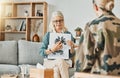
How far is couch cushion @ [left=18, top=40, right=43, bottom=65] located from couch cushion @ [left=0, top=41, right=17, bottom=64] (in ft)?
0.38

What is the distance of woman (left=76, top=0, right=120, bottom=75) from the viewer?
1.48 m

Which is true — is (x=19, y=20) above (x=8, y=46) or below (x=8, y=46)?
above

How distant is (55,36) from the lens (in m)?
3.34

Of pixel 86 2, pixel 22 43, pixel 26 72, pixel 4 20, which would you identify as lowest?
pixel 26 72

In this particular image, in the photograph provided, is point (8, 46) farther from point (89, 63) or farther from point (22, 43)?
point (89, 63)

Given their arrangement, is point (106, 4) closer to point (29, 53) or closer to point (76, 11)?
point (29, 53)

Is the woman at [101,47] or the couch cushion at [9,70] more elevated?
the woman at [101,47]

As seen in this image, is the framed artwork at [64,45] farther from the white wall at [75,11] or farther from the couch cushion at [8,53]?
the white wall at [75,11]

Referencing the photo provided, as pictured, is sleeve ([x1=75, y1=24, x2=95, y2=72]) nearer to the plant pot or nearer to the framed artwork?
the framed artwork

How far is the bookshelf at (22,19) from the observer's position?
18.0 ft

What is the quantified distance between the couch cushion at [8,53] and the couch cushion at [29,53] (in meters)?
0.12

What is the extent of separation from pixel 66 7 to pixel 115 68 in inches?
158

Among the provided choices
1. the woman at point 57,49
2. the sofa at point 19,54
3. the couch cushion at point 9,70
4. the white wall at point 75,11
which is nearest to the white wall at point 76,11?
the white wall at point 75,11

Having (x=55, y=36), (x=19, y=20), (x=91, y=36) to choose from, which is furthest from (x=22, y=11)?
(x=91, y=36)
